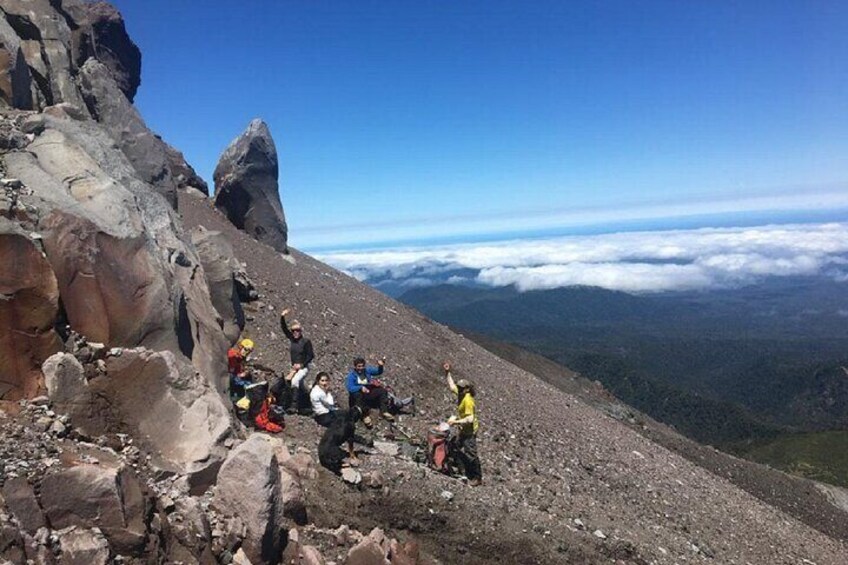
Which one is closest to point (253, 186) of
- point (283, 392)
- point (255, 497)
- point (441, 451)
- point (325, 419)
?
point (283, 392)

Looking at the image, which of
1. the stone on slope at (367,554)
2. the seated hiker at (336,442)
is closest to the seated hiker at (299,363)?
the seated hiker at (336,442)

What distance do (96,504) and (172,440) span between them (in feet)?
8.47

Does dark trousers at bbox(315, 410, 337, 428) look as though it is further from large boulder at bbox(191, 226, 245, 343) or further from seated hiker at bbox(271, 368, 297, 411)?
large boulder at bbox(191, 226, 245, 343)

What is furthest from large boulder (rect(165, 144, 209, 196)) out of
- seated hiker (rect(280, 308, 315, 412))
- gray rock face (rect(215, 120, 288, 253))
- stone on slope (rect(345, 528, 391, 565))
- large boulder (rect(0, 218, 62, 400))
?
stone on slope (rect(345, 528, 391, 565))

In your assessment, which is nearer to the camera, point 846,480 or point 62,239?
point 62,239

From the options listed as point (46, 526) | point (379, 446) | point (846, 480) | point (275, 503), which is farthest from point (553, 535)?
point (846, 480)

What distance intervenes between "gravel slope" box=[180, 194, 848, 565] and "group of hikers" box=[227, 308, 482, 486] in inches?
27.2

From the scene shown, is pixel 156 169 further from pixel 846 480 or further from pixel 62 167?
pixel 846 480

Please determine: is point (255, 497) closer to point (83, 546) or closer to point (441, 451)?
point (83, 546)

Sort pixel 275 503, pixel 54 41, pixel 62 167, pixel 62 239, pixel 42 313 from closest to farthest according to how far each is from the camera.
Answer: pixel 275 503 → pixel 42 313 → pixel 62 239 → pixel 62 167 → pixel 54 41

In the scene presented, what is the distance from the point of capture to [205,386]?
12297 millimetres

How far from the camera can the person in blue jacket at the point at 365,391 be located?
20484 mm

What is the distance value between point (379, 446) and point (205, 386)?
7.60 m

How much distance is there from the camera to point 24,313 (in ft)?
36.0
